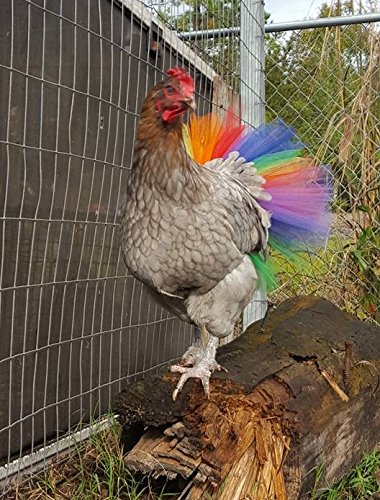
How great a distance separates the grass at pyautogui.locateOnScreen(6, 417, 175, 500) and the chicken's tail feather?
3.36ft

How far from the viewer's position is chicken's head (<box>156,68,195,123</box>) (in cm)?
247

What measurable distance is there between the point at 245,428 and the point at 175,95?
124 centimetres

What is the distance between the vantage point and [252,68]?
4.53 metres

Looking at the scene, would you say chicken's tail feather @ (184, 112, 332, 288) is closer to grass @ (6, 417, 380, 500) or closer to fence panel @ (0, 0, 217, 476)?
fence panel @ (0, 0, 217, 476)

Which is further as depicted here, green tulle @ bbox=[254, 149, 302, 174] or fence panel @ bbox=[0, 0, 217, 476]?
green tulle @ bbox=[254, 149, 302, 174]

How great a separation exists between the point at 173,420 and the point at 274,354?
60cm

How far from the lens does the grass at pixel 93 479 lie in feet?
8.85

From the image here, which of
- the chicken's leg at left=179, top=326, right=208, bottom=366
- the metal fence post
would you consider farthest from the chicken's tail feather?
the metal fence post

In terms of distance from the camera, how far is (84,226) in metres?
3.34

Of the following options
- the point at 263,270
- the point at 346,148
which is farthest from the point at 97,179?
the point at 346,148

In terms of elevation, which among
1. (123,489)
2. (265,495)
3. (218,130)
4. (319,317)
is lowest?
(123,489)

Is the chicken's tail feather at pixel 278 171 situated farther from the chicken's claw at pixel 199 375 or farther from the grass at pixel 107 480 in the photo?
the grass at pixel 107 480

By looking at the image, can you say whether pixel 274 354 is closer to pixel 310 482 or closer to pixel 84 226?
pixel 310 482

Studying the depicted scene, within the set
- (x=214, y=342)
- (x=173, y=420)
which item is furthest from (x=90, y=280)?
(x=173, y=420)
